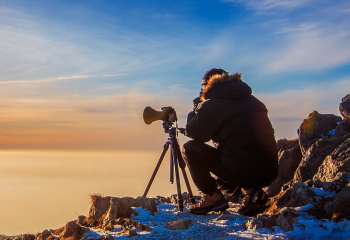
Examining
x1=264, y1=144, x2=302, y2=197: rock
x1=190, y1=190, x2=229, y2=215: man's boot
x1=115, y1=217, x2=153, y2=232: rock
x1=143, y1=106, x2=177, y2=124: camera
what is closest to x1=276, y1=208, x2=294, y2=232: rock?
x1=190, y1=190, x2=229, y2=215: man's boot

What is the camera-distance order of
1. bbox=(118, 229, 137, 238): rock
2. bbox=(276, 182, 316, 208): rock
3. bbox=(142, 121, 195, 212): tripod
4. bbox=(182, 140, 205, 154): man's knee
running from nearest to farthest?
bbox=(118, 229, 137, 238): rock
bbox=(276, 182, 316, 208): rock
bbox=(182, 140, 205, 154): man's knee
bbox=(142, 121, 195, 212): tripod

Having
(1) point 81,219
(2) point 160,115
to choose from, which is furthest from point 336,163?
(1) point 81,219

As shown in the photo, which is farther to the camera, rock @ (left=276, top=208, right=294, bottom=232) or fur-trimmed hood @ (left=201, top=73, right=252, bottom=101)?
fur-trimmed hood @ (left=201, top=73, right=252, bottom=101)

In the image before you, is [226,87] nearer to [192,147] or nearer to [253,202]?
[192,147]

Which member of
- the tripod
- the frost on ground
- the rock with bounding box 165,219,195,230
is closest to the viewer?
the frost on ground

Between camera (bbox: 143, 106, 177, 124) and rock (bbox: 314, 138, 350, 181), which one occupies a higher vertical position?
camera (bbox: 143, 106, 177, 124)

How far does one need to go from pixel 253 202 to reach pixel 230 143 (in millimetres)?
1225

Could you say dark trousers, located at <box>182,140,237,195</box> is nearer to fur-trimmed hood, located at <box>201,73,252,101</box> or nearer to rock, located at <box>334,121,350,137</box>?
fur-trimmed hood, located at <box>201,73,252,101</box>

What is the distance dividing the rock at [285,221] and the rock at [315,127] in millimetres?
3376

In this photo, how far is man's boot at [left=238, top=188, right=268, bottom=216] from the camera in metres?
5.85

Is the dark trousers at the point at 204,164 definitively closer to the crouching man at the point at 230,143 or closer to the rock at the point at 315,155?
the crouching man at the point at 230,143

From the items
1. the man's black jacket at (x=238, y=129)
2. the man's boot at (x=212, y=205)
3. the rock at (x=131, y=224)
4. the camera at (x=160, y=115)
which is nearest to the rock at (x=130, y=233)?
the rock at (x=131, y=224)

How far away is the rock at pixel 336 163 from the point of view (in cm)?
623

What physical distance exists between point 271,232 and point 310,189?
1.41m
